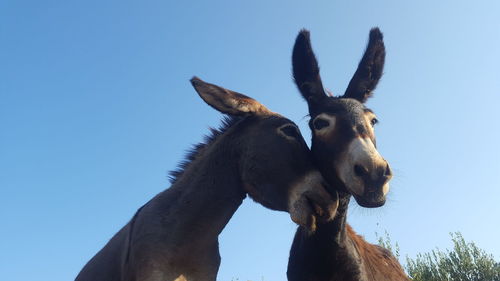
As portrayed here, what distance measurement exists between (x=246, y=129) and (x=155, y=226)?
1.36m

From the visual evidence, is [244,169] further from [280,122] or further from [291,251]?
[291,251]

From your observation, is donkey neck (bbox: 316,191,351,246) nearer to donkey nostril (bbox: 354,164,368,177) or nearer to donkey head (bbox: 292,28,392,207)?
donkey head (bbox: 292,28,392,207)

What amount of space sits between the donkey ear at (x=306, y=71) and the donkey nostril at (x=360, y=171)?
1.53 m

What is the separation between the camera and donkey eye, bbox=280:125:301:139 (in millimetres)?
4039

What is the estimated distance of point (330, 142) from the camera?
13.5 ft

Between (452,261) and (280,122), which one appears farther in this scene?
(452,261)

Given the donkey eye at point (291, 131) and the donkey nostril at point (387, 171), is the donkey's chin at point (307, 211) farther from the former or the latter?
the donkey eye at point (291, 131)

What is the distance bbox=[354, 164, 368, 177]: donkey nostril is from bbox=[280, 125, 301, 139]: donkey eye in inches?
28.2

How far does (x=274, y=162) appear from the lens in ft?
12.3

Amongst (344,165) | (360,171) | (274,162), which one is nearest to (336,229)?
(344,165)

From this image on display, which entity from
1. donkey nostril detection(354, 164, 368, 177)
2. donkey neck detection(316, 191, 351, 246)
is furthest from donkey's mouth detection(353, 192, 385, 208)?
donkey neck detection(316, 191, 351, 246)

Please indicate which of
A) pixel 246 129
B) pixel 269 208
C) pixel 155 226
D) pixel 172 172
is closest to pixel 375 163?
pixel 269 208

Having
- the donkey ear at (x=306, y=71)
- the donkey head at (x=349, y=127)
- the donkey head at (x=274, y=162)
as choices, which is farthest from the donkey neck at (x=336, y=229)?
the donkey ear at (x=306, y=71)

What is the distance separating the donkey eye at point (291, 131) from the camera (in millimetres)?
4039
